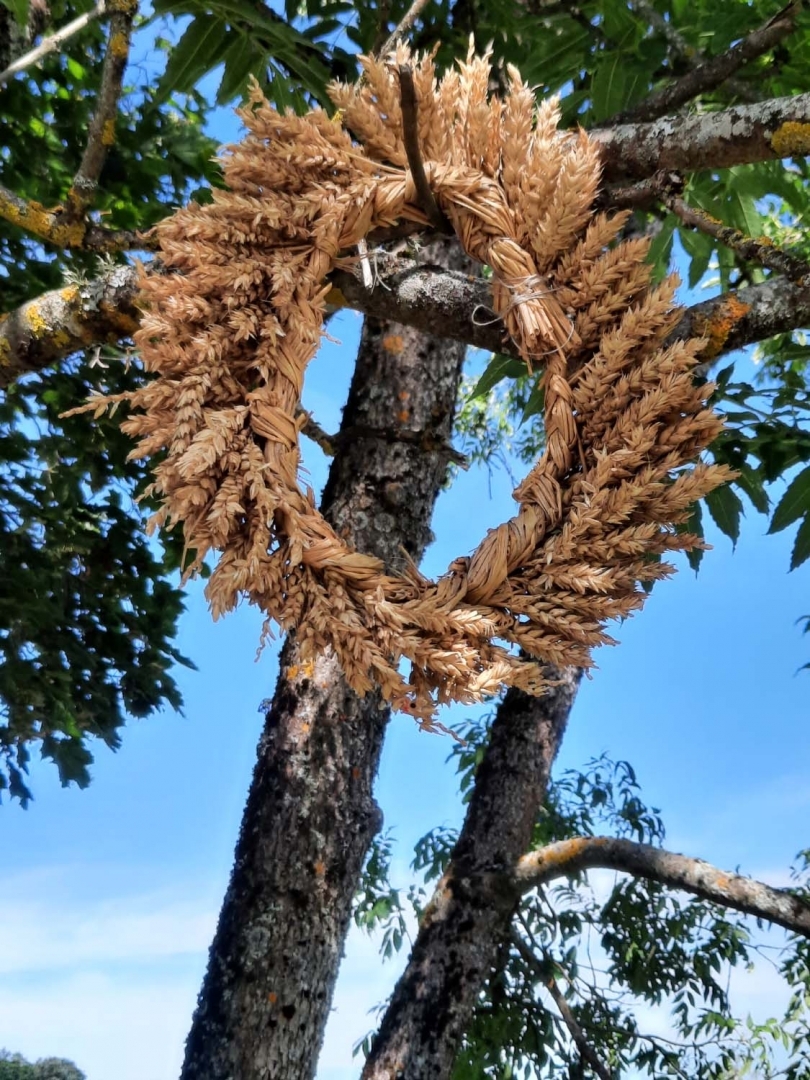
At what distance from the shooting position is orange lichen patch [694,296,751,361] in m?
1.03

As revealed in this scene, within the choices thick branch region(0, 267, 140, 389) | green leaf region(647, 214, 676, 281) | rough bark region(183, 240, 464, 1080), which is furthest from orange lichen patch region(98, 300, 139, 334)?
green leaf region(647, 214, 676, 281)

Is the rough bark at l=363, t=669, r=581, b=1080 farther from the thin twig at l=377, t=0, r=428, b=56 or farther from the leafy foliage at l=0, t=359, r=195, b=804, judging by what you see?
the thin twig at l=377, t=0, r=428, b=56

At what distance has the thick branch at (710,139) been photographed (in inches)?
42.8

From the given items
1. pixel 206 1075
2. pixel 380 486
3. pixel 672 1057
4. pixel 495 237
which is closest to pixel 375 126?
pixel 495 237

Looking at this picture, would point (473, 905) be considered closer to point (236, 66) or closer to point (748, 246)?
point (748, 246)

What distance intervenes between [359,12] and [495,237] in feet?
3.91

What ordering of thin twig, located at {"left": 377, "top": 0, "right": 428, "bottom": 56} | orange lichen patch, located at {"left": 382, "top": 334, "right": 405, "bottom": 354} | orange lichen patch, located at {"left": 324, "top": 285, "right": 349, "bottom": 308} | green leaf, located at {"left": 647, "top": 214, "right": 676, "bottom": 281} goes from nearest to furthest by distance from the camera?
orange lichen patch, located at {"left": 324, "top": 285, "right": 349, "bottom": 308}
thin twig, located at {"left": 377, "top": 0, "right": 428, "bottom": 56}
orange lichen patch, located at {"left": 382, "top": 334, "right": 405, "bottom": 354}
green leaf, located at {"left": 647, "top": 214, "right": 676, "bottom": 281}

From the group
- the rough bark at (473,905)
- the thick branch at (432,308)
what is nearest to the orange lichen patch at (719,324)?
the thick branch at (432,308)

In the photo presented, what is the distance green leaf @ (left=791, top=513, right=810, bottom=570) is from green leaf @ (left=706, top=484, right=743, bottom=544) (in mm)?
90

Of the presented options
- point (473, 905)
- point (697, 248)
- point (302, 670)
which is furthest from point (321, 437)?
point (473, 905)

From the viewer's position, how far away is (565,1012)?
93.4 inches

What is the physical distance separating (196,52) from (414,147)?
0.89 meters

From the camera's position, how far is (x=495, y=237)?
1039 millimetres

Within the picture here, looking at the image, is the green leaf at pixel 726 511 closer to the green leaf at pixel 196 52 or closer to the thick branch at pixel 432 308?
the thick branch at pixel 432 308
